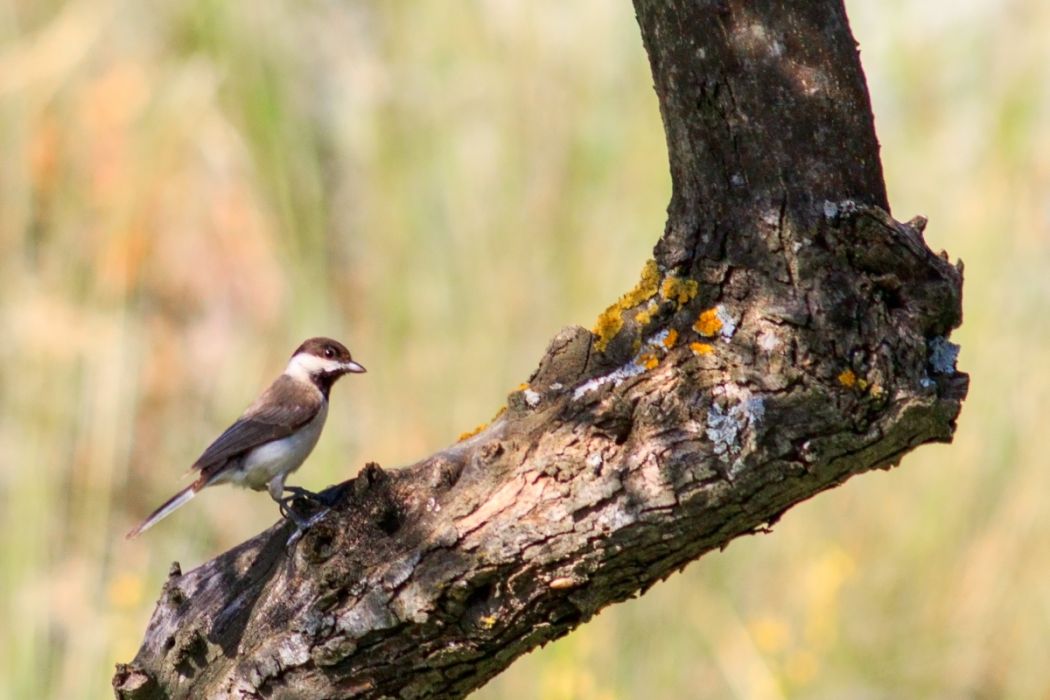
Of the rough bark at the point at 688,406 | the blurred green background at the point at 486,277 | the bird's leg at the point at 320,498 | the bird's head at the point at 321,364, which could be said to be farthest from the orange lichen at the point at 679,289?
the blurred green background at the point at 486,277

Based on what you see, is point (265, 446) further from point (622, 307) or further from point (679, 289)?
point (679, 289)

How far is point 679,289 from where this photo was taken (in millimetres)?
2771

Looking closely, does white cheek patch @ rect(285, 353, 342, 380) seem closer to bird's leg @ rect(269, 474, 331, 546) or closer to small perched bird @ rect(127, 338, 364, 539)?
small perched bird @ rect(127, 338, 364, 539)

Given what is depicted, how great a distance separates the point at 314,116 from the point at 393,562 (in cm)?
510

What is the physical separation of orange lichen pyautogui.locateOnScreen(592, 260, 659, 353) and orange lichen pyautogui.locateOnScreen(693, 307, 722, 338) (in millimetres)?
147

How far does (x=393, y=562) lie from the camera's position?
2.78m

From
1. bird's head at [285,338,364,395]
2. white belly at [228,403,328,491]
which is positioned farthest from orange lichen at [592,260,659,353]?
bird's head at [285,338,364,395]

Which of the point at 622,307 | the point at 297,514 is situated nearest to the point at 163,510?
the point at 297,514

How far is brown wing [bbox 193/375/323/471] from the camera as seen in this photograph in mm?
4191

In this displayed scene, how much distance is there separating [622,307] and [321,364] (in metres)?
2.22

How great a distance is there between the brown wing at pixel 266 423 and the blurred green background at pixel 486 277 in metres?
1.89

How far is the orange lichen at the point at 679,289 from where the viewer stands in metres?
2.76

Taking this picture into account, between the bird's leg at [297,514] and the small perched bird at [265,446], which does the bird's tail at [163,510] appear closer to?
the small perched bird at [265,446]

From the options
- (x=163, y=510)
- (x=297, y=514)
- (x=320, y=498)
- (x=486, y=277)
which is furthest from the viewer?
(x=486, y=277)
